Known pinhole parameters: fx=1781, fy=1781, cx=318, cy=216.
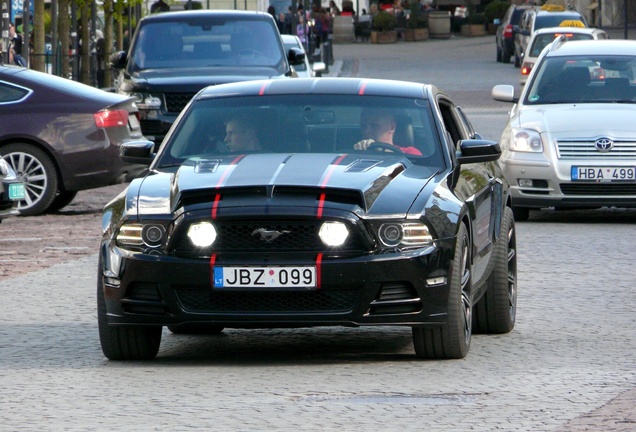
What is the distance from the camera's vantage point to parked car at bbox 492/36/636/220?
16.2m

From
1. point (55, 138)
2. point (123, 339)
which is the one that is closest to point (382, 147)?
point (123, 339)

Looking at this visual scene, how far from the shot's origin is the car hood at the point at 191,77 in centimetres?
2041

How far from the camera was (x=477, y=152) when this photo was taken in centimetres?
910

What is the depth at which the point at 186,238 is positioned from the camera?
8.09 metres

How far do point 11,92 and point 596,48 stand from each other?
5.90 metres

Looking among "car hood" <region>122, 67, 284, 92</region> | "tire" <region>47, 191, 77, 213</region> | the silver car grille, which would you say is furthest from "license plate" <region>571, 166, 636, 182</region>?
"tire" <region>47, 191, 77, 213</region>

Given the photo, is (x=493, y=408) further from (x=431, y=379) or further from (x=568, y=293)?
(x=568, y=293)

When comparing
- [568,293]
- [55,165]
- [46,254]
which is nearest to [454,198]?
[568,293]

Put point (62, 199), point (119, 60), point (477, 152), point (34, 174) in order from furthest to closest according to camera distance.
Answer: point (119, 60), point (62, 199), point (34, 174), point (477, 152)

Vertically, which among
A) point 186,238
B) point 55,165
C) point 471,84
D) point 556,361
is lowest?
point 471,84

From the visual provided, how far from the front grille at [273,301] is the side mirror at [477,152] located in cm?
135

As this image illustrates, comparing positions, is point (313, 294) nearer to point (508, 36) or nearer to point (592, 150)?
point (592, 150)

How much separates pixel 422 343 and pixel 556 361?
661mm

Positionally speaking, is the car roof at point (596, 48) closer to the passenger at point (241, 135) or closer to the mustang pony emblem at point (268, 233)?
the passenger at point (241, 135)
